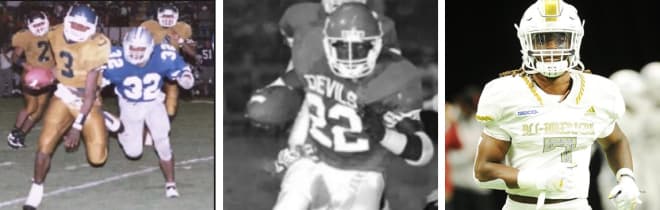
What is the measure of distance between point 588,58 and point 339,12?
1146 millimetres

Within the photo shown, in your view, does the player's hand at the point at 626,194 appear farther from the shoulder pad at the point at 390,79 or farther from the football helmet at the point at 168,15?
the football helmet at the point at 168,15

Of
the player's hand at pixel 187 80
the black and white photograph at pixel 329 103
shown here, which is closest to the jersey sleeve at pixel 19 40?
the player's hand at pixel 187 80

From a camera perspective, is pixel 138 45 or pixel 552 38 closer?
pixel 552 38

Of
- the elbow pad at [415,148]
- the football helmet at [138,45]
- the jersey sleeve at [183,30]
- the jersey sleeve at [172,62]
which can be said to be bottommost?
the elbow pad at [415,148]

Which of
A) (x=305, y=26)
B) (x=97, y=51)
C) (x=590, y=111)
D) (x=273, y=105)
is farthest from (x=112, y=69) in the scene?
(x=590, y=111)

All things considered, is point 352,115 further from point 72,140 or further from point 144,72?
point 72,140

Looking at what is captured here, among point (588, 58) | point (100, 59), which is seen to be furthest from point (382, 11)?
point (100, 59)

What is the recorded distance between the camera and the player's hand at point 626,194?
5090mm

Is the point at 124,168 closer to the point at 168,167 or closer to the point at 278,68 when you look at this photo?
the point at 168,167

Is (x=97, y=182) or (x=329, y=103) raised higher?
(x=329, y=103)

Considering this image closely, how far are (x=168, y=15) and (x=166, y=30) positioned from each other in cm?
7

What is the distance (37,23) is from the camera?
5566 millimetres

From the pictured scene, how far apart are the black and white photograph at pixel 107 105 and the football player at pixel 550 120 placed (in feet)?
4.49

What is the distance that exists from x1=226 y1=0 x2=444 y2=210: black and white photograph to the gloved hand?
914mm
